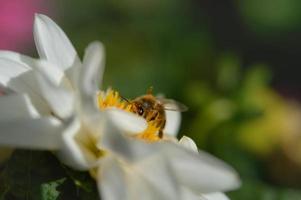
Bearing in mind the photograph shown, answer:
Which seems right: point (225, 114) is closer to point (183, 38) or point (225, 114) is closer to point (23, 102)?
point (183, 38)

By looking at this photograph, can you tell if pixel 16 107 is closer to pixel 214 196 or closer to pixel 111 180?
pixel 111 180

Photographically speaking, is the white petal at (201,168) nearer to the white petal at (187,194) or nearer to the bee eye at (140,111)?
the white petal at (187,194)

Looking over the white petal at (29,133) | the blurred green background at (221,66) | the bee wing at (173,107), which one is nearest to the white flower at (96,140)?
the white petal at (29,133)

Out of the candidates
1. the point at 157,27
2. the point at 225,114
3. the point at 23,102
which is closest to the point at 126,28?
the point at 157,27

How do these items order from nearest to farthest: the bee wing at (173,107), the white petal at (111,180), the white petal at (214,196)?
the white petal at (111,180) → the white petal at (214,196) → the bee wing at (173,107)

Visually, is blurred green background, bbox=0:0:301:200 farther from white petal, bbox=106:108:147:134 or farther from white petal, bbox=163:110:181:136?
white petal, bbox=106:108:147:134

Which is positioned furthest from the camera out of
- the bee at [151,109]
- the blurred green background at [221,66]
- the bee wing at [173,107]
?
the blurred green background at [221,66]

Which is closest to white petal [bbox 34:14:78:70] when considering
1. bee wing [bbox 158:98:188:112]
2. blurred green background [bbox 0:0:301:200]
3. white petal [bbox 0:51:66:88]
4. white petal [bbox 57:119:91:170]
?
white petal [bbox 0:51:66:88]
